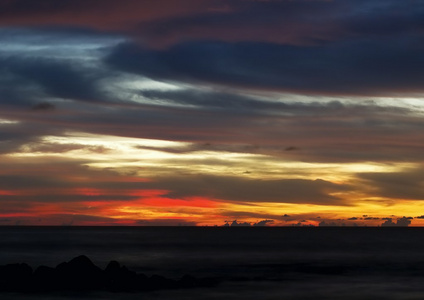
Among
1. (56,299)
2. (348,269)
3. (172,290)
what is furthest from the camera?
(348,269)

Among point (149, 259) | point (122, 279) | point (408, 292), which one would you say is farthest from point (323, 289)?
point (149, 259)

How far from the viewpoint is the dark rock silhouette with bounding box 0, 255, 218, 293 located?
49656 mm

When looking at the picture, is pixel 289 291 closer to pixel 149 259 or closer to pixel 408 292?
pixel 408 292

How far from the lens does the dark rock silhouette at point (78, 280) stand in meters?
49.7

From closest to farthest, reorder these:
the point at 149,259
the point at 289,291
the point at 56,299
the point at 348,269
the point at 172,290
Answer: the point at 56,299, the point at 172,290, the point at 289,291, the point at 348,269, the point at 149,259

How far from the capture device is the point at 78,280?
51.6 metres

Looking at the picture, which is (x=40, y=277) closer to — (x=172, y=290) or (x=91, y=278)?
(x=91, y=278)

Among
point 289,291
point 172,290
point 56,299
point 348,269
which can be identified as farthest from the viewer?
point 348,269

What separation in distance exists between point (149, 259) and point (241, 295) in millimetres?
46735

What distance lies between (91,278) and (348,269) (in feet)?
119

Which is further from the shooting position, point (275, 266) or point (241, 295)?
point (275, 266)

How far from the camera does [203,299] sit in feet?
156

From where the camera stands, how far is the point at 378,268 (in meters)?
79.7

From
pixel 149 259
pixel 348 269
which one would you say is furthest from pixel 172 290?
pixel 149 259
